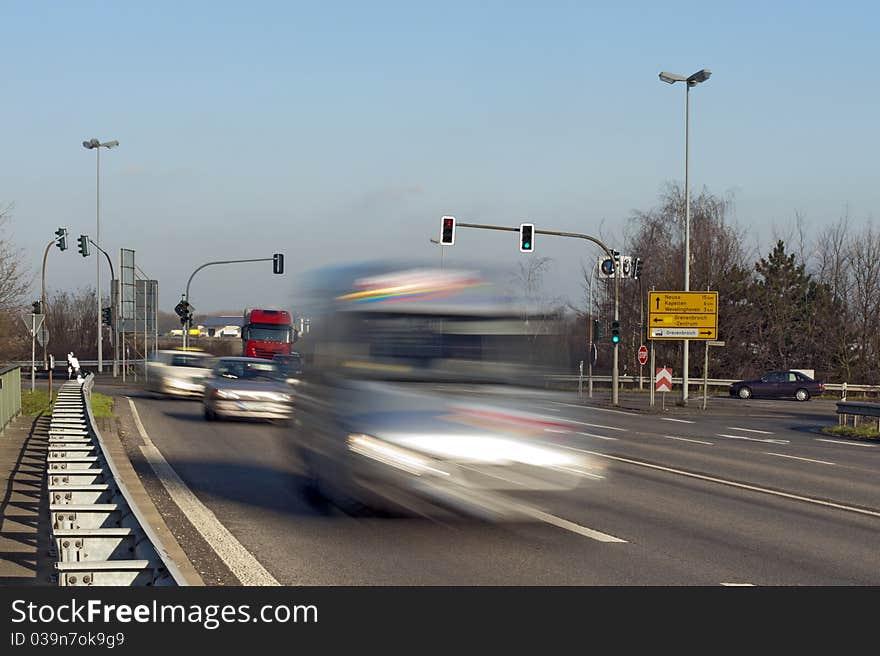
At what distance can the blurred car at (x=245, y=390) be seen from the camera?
21.0 meters

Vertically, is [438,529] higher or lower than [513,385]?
lower

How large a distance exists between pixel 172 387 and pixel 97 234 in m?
27.4

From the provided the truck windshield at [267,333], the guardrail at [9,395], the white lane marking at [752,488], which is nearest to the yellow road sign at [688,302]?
the truck windshield at [267,333]

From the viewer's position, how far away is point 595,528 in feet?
30.9

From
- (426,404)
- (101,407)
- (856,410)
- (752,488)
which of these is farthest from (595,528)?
(856,410)

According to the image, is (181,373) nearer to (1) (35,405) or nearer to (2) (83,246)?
(1) (35,405)

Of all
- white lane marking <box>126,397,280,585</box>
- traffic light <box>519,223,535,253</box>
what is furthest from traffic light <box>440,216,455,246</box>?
white lane marking <box>126,397,280,585</box>

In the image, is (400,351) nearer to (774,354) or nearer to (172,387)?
(172,387)

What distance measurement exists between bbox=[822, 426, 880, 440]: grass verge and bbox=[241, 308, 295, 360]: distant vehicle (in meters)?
26.6
